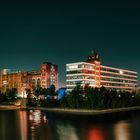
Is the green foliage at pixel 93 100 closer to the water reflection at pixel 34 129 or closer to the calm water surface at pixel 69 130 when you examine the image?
the water reflection at pixel 34 129

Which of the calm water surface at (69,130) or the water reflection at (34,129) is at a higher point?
the water reflection at (34,129)

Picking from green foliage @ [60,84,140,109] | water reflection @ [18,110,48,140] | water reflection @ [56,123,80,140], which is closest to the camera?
water reflection @ [18,110,48,140]

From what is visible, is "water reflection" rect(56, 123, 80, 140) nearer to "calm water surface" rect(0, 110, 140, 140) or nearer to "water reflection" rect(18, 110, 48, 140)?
"calm water surface" rect(0, 110, 140, 140)

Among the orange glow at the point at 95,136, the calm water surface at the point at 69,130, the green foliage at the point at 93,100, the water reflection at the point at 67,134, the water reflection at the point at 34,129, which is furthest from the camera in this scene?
the green foliage at the point at 93,100

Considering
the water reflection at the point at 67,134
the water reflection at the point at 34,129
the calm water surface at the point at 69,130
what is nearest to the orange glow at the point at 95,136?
the calm water surface at the point at 69,130

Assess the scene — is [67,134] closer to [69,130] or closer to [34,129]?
[69,130]

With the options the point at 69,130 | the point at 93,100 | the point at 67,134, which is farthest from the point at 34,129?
the point at 93,100

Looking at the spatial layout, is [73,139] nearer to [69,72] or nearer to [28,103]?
[28,103]

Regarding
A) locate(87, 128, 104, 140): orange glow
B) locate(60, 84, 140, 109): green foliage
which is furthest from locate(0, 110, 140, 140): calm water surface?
locate(60, 84, 140, 109): green foliage

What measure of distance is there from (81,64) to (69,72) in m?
10.0

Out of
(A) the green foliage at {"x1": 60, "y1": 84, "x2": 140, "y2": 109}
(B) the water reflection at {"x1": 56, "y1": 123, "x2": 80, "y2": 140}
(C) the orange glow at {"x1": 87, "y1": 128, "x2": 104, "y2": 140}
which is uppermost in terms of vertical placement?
(A) the green foliage at {"x1": 60, "y1": 84, "x2": 140, "y2": 109}

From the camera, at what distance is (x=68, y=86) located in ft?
615

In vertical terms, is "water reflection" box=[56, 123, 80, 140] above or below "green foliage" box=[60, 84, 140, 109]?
below

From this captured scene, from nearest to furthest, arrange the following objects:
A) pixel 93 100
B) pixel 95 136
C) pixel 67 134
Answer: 1. pixel 95 136
2. pixel 67 134
3. pixel 93 100
